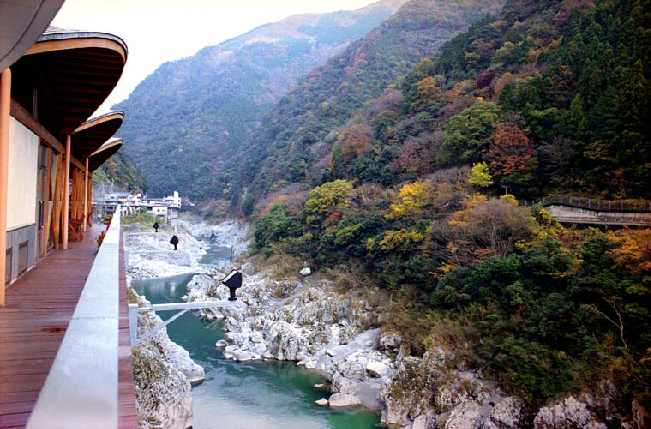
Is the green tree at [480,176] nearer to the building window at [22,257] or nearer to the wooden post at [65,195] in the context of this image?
the wooden post at [65,195]

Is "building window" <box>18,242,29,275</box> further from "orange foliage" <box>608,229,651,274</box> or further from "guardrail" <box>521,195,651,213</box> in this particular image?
"guardrail" <box>521,195,651,213</box>

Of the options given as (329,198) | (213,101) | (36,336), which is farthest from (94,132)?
(213,101)

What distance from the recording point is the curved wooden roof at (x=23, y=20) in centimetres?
156

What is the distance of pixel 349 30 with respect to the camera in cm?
11538

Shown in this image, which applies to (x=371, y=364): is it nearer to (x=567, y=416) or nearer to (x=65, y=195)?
(x=567, y=416)

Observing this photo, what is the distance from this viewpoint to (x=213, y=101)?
82.8m

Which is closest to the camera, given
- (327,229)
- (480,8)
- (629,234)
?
(629,234)

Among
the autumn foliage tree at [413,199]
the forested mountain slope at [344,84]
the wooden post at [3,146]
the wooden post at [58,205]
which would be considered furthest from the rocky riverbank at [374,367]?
the forested mountain slope at [344,84]

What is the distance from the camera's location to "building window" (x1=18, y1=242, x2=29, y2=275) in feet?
13.6

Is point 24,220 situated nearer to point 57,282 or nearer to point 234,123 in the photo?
point 57,282

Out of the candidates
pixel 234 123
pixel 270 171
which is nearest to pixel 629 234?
pixel 270 171

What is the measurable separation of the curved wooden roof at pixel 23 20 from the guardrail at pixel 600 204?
15.8 m

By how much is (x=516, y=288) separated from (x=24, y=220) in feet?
37.5

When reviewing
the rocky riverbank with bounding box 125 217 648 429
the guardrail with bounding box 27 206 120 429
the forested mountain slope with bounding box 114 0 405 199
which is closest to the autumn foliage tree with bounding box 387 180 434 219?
the rocky riverbank with bounding box 125 217 648 429
